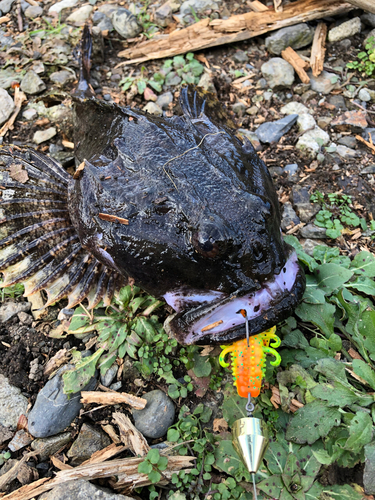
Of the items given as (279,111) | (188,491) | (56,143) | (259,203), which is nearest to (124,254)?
(259,203)

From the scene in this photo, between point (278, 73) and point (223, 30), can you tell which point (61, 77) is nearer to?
point (223, 30)

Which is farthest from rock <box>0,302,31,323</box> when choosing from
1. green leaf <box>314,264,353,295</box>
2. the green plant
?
the green plant

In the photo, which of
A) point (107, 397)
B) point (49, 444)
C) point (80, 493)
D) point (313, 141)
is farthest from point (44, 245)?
point (313, 141)

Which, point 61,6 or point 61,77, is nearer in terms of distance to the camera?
point 61,77

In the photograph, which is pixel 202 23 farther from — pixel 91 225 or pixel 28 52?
pixel 91 225

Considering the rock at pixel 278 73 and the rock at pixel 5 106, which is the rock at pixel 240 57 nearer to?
the rock at pixel 278 73

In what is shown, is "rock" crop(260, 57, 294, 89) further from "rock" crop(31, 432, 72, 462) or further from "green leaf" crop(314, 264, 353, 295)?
"rock" crop(31, 432, 72, 462)
